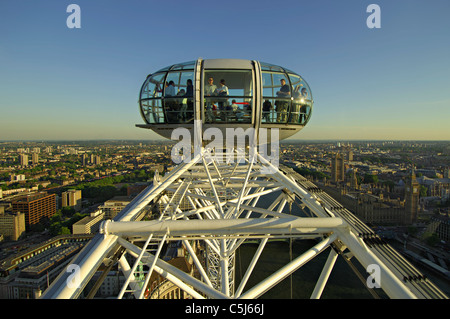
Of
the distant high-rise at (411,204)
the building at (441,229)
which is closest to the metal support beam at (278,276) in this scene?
the building at (441,229)

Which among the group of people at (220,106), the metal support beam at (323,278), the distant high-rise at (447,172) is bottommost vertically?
the distant high-rise at (447,172)

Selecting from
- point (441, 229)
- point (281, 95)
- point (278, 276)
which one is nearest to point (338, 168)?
point (441, 229)

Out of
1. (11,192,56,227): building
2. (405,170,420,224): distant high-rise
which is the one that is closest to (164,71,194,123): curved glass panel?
(11,192,56,227): building

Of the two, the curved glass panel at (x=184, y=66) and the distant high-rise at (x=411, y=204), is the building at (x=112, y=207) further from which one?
the distant high-rise at (x=411, y=204)

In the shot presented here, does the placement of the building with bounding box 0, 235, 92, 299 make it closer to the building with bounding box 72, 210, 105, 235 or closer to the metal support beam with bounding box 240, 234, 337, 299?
the building with bounding box 72, 210, 105, 235

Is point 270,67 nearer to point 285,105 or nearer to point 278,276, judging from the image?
point 285,105
